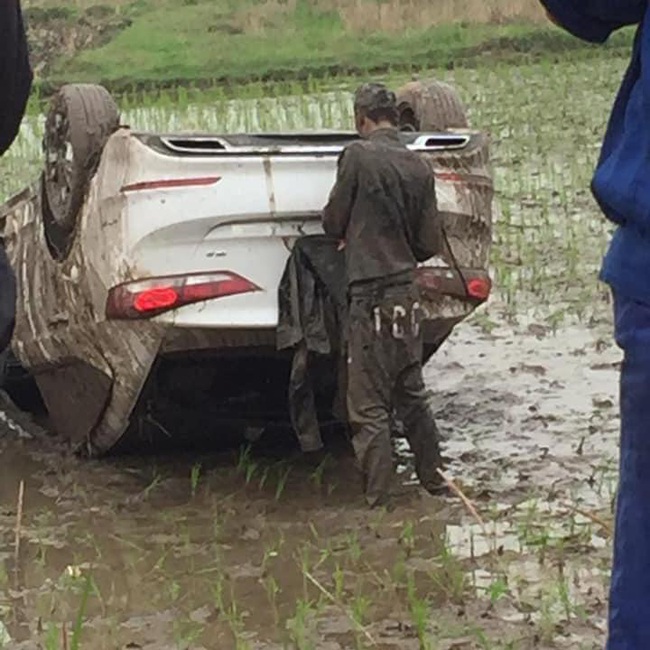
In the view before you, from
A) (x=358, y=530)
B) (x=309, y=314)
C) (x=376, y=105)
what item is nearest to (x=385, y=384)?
(x=309, y=314)

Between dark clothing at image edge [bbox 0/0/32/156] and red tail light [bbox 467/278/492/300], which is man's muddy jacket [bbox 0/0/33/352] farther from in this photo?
red tail light [bbox 467/278/492/300]

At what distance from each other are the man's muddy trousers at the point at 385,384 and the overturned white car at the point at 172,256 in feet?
0.89

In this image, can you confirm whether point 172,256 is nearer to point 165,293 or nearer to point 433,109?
point 165,293

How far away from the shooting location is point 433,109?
6.71m

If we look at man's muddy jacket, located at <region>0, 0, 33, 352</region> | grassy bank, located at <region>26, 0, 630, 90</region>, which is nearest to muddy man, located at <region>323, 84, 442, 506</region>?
man's muddy jacket, located at <region>0, 0, 33, 352</region>

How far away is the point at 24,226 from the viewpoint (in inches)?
256

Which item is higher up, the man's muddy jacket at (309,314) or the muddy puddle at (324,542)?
the man's muddy jacket at (309,314)

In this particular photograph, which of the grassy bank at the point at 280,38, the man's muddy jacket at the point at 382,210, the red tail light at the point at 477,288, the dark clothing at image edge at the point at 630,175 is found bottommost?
the grassy bank at the point at 280,38

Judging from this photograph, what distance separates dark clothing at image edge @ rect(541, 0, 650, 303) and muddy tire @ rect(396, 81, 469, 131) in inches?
178

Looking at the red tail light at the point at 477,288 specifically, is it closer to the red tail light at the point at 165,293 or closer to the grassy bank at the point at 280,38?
the red tail light at the point at 165,293

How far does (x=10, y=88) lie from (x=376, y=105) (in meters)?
3.55

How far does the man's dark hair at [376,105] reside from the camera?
5723 millimetres

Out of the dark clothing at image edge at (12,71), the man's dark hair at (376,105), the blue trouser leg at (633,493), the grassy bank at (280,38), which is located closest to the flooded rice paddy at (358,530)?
the man's dark hair at (376,105)

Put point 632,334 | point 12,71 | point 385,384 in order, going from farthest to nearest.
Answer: point 385,384 → point 12,71 → point 632,334
